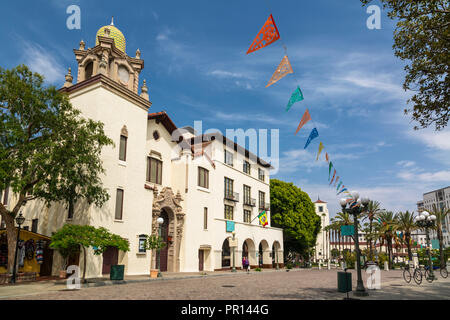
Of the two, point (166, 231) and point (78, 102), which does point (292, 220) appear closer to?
point (166, 231)

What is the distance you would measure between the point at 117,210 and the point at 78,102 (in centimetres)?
880

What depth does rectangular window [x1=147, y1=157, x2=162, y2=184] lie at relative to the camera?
98.4ft

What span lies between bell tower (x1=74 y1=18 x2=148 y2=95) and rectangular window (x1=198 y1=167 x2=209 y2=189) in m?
10.5

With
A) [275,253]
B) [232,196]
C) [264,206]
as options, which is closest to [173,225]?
[232,196]

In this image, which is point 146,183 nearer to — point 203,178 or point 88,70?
point 203,178

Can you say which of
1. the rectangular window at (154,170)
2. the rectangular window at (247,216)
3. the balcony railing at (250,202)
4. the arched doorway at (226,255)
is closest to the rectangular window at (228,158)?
the balcony railing at (250,202)

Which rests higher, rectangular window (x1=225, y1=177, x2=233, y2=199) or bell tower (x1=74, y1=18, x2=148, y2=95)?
bell tower (x1=74, y1=18, x2=148, y2=95)

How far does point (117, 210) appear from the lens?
83.6 ft

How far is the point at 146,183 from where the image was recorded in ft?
96.4

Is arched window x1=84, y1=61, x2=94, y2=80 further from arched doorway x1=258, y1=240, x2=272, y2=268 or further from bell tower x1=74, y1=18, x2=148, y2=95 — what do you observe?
arched doorway x1=258, y1=240, x2=272, y2=268

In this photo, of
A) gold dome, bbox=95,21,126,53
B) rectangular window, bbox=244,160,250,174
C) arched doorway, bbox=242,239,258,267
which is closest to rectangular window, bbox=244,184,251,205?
rectangular window, bbox=244,160,250,174

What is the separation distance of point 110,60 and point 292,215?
111 ft

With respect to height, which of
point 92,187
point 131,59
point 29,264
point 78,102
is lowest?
point 29,264
